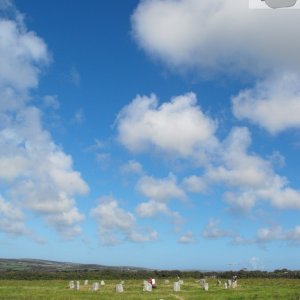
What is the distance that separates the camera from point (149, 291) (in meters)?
51.8

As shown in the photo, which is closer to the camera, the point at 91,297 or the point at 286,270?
the point at 91,297

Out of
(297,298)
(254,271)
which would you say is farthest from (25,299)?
(254,271)

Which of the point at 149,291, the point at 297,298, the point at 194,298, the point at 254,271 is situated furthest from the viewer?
the point at 254,271

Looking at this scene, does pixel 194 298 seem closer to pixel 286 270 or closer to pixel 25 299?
pixel 25 299

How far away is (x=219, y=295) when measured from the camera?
148 feet

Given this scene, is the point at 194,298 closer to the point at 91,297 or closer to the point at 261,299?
the point at 261,299

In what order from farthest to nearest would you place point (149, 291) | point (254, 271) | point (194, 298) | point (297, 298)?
point (254, 271) → point (149, 291) → point (194, 298) → point (297, 298)

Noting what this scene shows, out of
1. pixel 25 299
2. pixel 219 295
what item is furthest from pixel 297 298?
Answer: pixel 25 299

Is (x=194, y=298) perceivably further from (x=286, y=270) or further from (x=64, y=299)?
(x=286, y=270)

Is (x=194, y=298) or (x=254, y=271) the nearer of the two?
(x=194, y=298)

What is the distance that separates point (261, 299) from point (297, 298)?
2.71 meters

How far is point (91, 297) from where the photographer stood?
4469 cm

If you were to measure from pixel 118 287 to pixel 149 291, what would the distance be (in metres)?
3.14

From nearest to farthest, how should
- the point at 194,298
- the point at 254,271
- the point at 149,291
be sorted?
the point at 194,298
the point at 149,291
the point at 254,271
